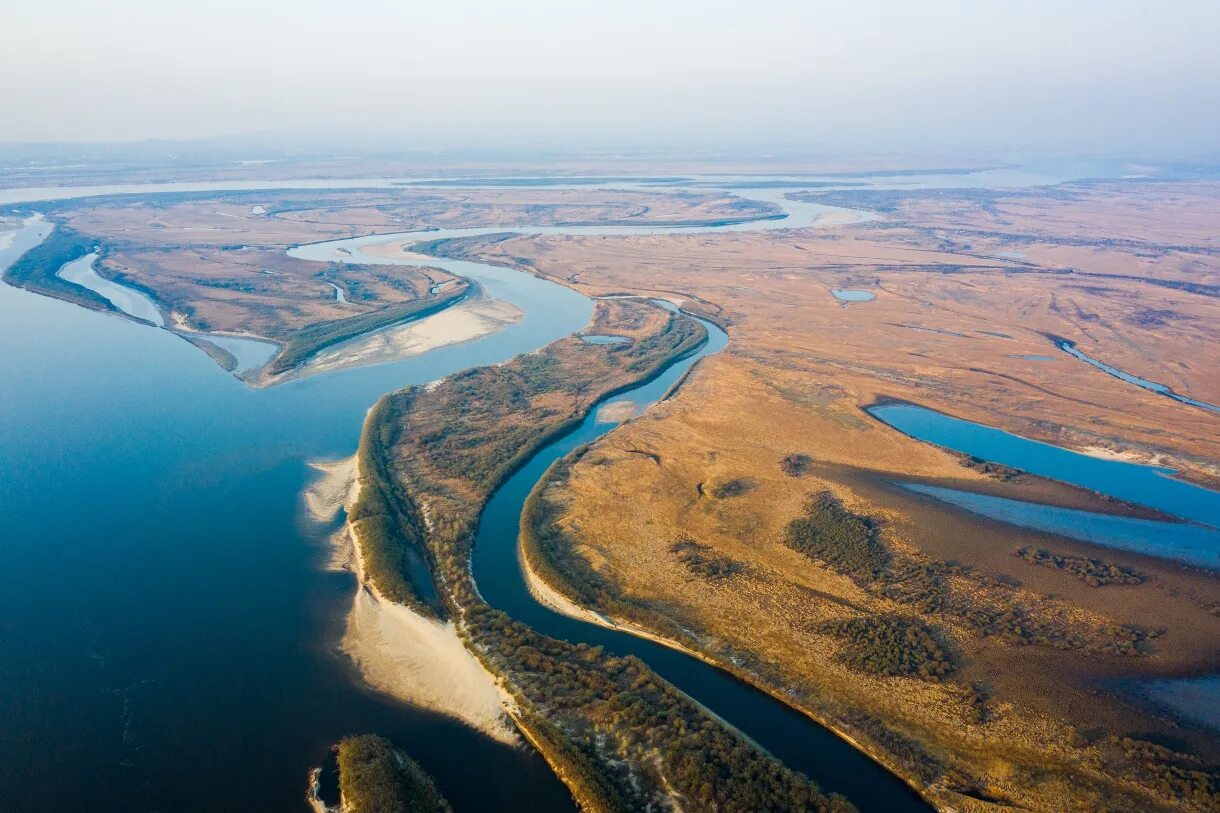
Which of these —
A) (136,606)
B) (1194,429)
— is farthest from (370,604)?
(1194,429)

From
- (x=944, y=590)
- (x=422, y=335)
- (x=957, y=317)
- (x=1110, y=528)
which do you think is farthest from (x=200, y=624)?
(x=957, y=317)

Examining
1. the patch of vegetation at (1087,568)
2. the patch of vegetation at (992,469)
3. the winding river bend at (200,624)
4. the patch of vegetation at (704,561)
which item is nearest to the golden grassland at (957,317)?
the patch of vegetation at (992,469)

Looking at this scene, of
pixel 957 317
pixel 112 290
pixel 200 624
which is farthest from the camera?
pixel 112 290

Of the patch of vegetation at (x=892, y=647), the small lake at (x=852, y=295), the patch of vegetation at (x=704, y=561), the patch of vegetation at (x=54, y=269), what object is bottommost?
the patch of vegetation at (x=892, y=647)

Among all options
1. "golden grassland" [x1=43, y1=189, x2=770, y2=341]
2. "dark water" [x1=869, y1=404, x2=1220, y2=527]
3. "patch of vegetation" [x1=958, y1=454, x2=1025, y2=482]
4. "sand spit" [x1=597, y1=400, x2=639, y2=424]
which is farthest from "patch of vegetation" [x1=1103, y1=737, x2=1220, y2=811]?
"golden grassland" [x1=43, y1=189, x2=770, y2=341]

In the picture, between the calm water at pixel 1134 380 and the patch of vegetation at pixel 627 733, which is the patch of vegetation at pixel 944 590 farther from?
the calm water at pixel 1134 380

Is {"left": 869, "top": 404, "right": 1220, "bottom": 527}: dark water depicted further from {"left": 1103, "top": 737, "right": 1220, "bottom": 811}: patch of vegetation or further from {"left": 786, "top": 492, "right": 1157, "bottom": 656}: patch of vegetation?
{"left": 1103, "top": 737, "right": 1220, "bottom": 811}: patch of vegetation

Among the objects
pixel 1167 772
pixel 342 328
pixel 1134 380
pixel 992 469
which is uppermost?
pixel 342 328

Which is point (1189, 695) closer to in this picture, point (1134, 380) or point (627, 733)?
point (627, 733)
